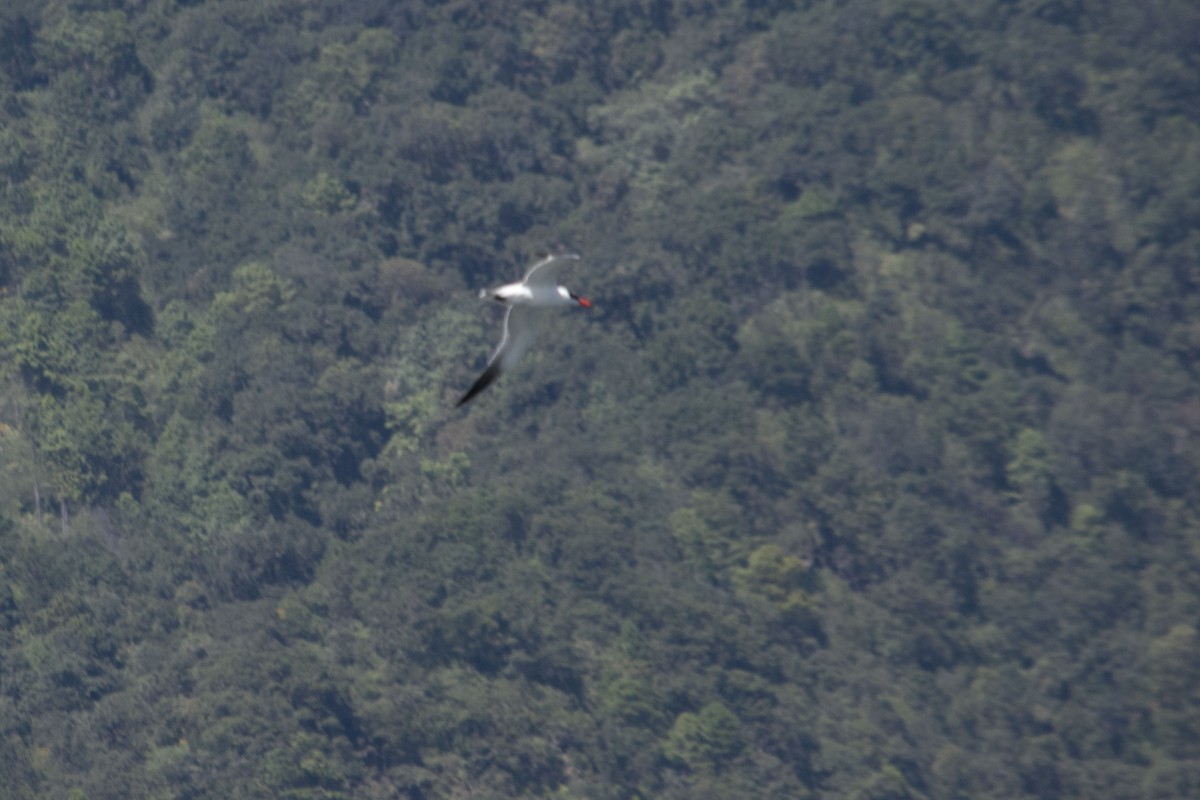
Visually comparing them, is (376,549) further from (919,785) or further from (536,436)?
(919,785)

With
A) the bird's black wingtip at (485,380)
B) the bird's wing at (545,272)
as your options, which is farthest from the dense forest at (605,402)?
the bird's wing at (545,272)

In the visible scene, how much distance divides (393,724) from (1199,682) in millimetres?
24172

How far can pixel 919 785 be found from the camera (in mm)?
57750

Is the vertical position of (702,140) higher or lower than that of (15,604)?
higher

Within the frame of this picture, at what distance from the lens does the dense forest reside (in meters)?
55.1

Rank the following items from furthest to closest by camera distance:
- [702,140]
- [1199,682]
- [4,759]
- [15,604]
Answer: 1. [702,140]
2. [1199,682]
3. [15,604]
4. [4,759]

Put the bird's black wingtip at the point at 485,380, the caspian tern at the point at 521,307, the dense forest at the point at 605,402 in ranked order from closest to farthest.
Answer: the bird's black wingtip at the point at 485,380 < the caspian tern at the point at 521,307 < the dense forest at the point at 605,402

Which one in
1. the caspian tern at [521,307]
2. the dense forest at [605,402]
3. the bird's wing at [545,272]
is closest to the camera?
the bird's wing at [545,272]

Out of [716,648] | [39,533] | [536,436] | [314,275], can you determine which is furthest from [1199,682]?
[39,533]

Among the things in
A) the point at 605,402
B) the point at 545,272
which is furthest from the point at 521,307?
the point at 605,402

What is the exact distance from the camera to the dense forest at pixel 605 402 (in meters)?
55.1

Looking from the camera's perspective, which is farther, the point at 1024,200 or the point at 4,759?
the point at 1024,200

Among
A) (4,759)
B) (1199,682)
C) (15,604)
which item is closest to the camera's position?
(4,759)

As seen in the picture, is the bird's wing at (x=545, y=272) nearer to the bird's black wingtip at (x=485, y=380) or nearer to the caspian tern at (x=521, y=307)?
the caspian tern at (x=521, y=307)
